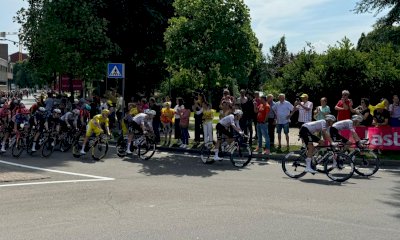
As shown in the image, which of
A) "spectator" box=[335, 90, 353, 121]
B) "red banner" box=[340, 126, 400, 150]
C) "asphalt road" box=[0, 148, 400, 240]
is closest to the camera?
"asphalt road" box=[0, 148, 400, 240]

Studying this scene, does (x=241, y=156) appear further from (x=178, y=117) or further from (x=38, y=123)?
(x=38, y=123)

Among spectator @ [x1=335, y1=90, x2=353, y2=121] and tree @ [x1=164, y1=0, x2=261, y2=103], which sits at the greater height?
tree @ [x1=164, y1=0, x2=261, y2=103]

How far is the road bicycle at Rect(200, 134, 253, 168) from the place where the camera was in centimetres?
1276

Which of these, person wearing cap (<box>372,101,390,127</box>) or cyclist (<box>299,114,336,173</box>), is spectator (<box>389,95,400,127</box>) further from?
cyclist (<box>299,114,336,173</box>)

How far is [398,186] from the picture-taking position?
9.95 meters

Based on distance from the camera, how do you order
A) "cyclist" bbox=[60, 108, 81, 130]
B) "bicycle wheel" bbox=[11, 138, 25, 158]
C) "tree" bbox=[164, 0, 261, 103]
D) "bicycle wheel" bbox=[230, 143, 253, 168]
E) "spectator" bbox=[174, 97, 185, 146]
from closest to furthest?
1. "bicycle wheel" bbox=[230, 143, 253, 168]
2. "bicycle wheel" bbox=[11, 138, 25, 158]
3. "cyclist" bbox=[60, 108, 81, 130]
4. "tree" bbox=[164, 0, 261, 103]
5. "spectator" bbox=[174, 97, 185, 146]

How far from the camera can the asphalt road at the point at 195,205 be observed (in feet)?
20.8

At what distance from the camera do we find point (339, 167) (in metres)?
10.8

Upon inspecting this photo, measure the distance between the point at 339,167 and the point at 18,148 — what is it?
10.0m

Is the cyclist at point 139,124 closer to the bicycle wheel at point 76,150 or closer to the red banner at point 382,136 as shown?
the bicycle wheel at point 76,150

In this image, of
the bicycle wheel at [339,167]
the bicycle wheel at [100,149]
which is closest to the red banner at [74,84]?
the bicycle wheel at [100,149]

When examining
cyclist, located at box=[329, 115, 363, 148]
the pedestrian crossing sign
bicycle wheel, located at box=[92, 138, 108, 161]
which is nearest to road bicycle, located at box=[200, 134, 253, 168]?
cyclist, located at box=[329, 115, 363, 148]

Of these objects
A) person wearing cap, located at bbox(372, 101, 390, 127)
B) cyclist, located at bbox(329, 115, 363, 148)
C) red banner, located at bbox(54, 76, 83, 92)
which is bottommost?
cyclist, located at bbox(329, 115, 363, 148)

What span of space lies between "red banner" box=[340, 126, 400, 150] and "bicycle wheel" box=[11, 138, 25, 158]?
393 inches
